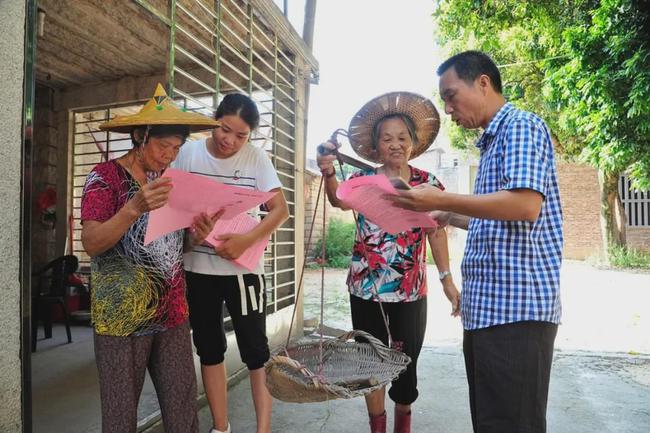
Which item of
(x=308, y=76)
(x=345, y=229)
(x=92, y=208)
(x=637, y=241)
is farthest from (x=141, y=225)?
(x=637, y=241)

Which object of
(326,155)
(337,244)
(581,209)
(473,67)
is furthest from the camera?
(337,244)

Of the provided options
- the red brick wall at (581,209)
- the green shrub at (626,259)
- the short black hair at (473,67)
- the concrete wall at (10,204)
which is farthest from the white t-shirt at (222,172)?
the red brick wall at (581,209)

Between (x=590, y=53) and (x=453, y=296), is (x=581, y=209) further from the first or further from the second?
(x=453, y=296)

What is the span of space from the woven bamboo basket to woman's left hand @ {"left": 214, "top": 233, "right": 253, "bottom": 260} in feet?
1.59

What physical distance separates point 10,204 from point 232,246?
84cm

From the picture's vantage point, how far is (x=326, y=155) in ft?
6.77

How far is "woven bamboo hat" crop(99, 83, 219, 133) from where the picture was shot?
1.62 metres

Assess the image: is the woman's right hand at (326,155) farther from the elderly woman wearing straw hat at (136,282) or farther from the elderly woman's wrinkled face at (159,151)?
the elderly woman's wrinkled face at (159,151)

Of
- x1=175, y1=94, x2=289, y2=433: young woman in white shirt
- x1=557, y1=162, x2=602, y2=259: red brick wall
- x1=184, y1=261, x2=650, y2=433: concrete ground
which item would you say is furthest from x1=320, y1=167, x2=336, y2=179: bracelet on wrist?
x1=557, y1=162, x2=602, y2=259: red brick wall

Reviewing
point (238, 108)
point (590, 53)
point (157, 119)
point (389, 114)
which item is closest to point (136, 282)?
point (157, 119)

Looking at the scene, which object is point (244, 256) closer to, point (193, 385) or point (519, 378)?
point (193, 385)

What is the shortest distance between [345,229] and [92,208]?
14436 millimetres

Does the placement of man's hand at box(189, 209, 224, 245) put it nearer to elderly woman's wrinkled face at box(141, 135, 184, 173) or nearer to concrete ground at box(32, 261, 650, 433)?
elderly woman's wrinkled face at box(141, 135, 184, 173)

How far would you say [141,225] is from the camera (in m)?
1.66
